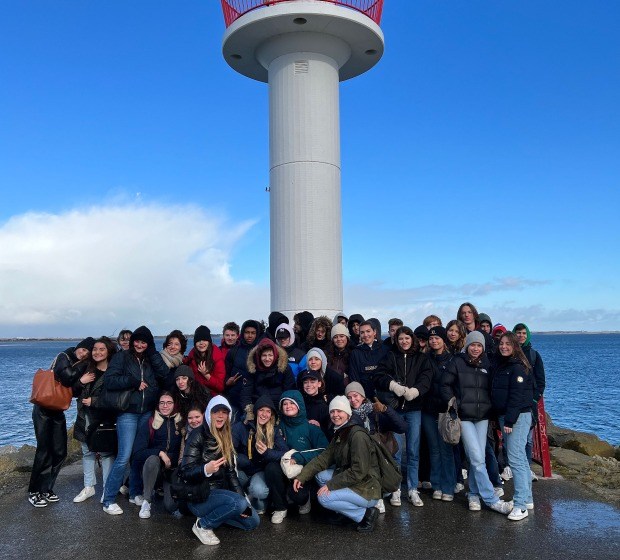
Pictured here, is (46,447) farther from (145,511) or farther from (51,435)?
(145,511)

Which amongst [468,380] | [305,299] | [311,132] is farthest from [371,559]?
[311,132]

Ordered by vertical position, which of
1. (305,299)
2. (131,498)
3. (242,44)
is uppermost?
(242,44)

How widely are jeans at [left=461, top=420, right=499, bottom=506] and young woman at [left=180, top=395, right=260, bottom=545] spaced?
7.16 feet

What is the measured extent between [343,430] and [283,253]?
621 cm

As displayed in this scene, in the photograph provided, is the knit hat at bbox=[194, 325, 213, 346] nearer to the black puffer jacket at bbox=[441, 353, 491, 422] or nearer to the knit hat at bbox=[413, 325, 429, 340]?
the knit hat at bbox=[413, 325, 429, 340]

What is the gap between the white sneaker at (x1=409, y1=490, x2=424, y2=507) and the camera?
6.06 m

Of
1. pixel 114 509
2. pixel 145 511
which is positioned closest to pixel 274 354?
pixel 145 511

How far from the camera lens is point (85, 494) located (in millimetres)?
6496

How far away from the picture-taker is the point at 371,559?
4.75 meters

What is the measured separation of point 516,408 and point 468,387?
0.49m

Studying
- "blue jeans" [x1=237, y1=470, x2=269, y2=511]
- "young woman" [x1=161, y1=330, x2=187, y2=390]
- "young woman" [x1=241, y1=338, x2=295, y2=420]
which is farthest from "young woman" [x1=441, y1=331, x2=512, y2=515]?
"young woman" [x1=161, y1=330, x2=187, y2=390]

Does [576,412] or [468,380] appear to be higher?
[468,380]

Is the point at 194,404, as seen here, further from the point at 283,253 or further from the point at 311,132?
the point at 311,132

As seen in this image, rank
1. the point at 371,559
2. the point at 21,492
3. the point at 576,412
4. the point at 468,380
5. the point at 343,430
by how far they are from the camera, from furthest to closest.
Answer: the point at 576,412, the point at 21,492, the point at 468,380, the point at 343,430, the point at 371,559
